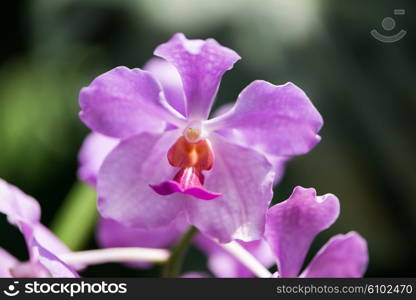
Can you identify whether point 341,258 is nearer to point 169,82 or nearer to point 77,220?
point 169,82

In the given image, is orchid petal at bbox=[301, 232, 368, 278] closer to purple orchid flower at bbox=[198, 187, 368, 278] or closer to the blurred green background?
purple orchid flower at bbox=[198, 187, 368, 278]

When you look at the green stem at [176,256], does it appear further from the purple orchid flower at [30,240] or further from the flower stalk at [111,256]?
the purple orchid flower at [30,240]

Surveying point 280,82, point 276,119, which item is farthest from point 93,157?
point 280,82

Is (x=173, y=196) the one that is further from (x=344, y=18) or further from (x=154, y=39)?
(x=344, y=18)

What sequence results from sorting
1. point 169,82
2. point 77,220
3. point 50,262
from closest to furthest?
point 50,262
point 169,82
point 77,220

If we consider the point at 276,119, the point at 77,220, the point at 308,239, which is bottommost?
the point at 77,220

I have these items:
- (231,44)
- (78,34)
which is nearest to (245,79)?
(231,44)

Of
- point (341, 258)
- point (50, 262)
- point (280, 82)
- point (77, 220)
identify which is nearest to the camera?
point (50, 262)
